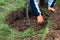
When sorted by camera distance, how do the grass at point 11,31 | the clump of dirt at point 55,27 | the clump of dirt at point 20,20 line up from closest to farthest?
the clump of dirt at point 55,27
the grass at point 11,31
the clump of dirt at point 20,20

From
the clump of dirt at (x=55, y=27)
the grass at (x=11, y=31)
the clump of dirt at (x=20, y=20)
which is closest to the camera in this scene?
the clump of dirt at (x=55, y=27)

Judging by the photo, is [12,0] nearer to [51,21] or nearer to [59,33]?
[51,21]

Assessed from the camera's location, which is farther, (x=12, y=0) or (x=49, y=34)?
(x=12, y=0)

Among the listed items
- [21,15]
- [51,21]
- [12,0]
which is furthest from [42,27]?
[12,0]

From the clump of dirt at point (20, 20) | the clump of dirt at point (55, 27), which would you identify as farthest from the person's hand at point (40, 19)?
the clump of dirt at point (55, 27)

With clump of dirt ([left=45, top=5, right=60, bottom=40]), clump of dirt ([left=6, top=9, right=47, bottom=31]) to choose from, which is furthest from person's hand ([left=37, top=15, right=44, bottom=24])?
clump of dirt ([left=45, top=5, right=60, bottom=40])

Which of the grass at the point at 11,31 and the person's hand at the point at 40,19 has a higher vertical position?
the person's hand at the point at 40,19

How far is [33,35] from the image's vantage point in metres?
4.02

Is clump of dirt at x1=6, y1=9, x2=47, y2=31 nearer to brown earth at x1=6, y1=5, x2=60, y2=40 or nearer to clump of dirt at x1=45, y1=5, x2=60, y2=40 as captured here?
brown earth at x1=6, y1=5, x2=60, y2=40

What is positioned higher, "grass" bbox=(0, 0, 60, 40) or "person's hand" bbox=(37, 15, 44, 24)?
"person's hand" bbox=(37, 15, 44, 24)

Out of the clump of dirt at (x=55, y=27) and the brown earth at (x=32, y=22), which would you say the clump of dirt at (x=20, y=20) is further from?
the clump of dirt at (x=55, y=27)

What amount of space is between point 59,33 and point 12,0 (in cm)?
184

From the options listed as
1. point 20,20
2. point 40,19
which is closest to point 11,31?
point 20,20

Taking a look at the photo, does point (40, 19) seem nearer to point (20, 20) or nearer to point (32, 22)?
point (32, 22)
